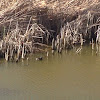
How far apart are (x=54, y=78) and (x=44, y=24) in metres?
2.85

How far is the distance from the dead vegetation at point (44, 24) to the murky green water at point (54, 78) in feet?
1.27

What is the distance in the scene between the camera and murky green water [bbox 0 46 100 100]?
5.65 metres

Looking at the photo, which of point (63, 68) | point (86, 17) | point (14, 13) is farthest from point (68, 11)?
point (63, 68)

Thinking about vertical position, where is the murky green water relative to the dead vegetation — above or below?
below

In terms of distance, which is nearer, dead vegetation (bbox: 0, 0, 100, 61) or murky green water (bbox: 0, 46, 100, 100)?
murky green water (bbox: 0, 46, 100, 100)

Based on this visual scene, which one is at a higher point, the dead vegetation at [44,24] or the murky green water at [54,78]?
the dead vegetation at [44,24]

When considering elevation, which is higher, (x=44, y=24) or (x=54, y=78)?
(x=44, y=24)

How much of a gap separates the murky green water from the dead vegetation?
0.39 metres

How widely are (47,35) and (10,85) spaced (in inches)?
112

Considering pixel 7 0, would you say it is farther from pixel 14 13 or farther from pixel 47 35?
pixel 47 35

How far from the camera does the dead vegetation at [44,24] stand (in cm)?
777

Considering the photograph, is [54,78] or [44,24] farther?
[44,24]

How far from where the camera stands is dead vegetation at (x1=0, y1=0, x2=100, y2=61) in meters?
7.77

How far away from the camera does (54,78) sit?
641 centimetres
